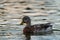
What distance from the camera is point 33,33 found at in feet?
43.9

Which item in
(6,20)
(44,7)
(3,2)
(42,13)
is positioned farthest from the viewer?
(3,2)

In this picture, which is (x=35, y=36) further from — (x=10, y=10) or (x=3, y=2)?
(x=3, y=2)

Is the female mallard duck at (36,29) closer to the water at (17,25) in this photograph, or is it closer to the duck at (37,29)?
the duck at (37,29)

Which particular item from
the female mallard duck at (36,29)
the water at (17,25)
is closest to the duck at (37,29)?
the female mallard duck at (36,29)

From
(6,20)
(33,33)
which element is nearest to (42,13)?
(6,20)

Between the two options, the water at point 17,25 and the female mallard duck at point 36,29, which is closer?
the water at point 17,25

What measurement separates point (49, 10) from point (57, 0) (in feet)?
10.2

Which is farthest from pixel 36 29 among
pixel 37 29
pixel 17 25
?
pixel 17 25

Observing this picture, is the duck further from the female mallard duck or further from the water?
the water

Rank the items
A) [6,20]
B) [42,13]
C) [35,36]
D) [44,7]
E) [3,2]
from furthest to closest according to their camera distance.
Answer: [3,2], [44,7], [42,13], [6,20], [35,36]

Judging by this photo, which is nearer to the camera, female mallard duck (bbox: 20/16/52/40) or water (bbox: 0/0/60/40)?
water (bbox: 0/0/60/40)

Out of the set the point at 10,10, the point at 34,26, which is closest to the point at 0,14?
the point at 10,10

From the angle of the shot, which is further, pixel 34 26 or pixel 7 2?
pixel 7 2

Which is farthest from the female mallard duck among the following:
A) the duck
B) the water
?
the water
